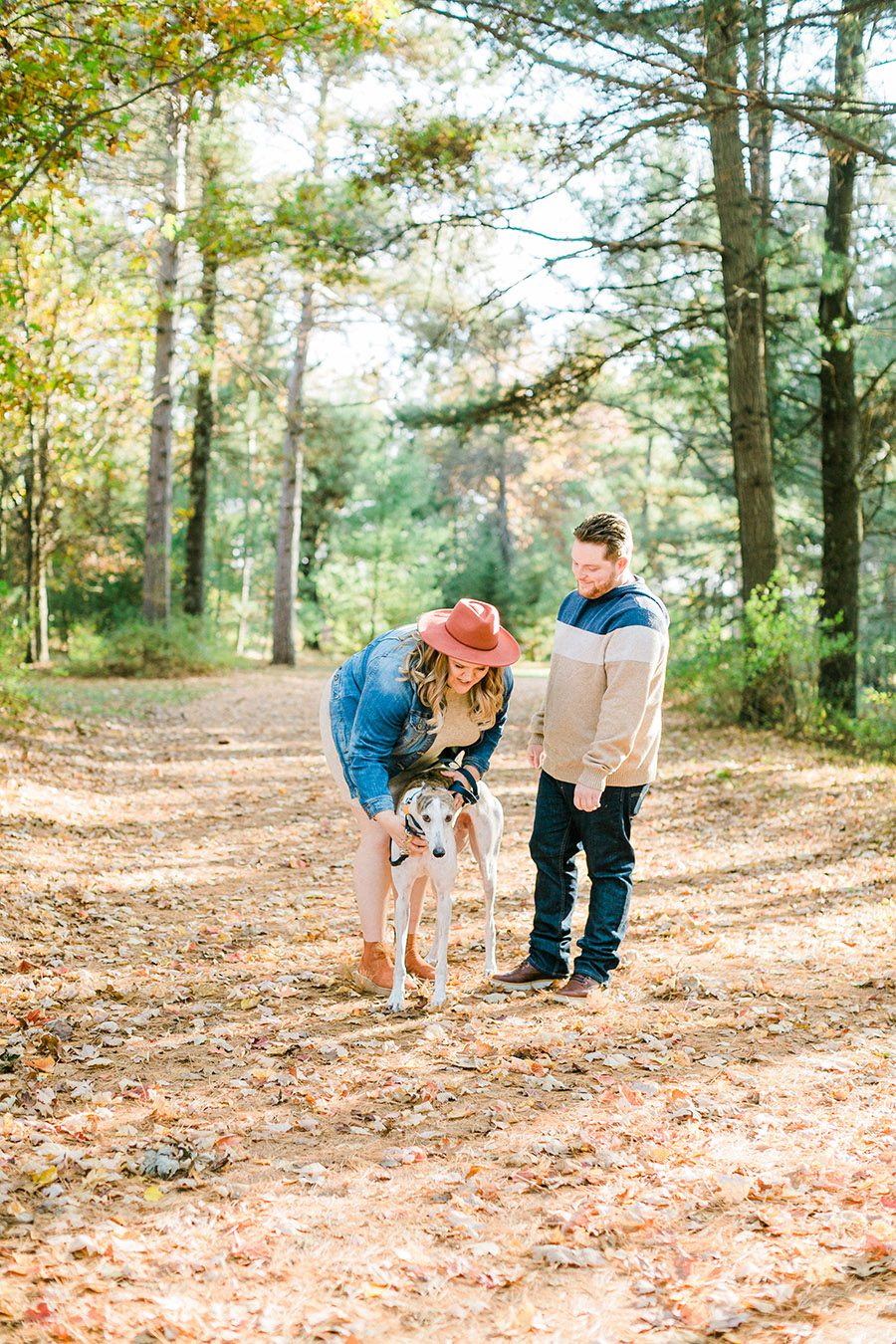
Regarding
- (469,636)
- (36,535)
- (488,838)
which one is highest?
(36,535)

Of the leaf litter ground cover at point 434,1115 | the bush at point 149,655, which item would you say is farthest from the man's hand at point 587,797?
the bush at point 149,655

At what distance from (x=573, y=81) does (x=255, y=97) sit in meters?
11.6

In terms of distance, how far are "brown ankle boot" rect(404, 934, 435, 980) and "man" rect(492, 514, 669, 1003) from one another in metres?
0.33

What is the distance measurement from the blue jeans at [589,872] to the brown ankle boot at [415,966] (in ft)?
1.51

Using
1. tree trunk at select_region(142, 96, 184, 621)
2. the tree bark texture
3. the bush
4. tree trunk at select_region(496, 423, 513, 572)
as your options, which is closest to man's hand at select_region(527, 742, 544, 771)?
the tree bark texture

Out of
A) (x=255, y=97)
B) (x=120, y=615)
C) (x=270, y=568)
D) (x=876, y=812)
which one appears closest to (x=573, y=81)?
(x=876, y=812)

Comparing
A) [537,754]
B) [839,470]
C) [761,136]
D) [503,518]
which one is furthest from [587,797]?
[503,518]

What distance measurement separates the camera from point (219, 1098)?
392 centimetres

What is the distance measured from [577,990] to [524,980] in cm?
26

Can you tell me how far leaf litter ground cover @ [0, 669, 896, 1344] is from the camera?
274 cm

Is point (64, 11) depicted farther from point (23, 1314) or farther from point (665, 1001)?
point (23, 1314)

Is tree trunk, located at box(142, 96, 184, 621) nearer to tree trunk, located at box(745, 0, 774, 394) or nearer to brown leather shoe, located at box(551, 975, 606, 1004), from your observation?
tree trunk, located at box(745, 0, 774, 394)

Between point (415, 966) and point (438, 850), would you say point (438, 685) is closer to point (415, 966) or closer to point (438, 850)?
point (438, 850)

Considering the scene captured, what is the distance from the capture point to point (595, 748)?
4.60 metres
